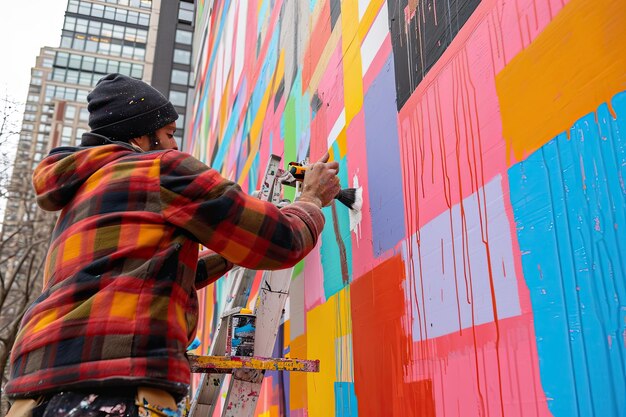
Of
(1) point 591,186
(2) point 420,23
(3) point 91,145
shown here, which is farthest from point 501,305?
(3) point 91,145

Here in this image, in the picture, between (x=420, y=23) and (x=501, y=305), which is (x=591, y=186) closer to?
(x=501, y=305)

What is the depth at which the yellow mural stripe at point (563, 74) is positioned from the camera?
95 cm

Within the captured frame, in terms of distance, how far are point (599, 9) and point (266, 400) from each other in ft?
8.57

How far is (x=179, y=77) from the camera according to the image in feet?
108

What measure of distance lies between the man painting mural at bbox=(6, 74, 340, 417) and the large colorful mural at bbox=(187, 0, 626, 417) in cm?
41

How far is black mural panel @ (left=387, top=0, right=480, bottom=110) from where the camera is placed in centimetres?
149

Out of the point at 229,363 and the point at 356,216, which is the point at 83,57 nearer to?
the point at 356,216

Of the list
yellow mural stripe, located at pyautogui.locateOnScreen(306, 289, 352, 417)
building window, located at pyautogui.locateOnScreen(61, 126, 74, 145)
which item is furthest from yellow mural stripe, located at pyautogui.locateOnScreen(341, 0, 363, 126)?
building window, located at pyautogui.locateOnScreen(61, 126, 74, 145)

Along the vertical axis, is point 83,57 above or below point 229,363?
above

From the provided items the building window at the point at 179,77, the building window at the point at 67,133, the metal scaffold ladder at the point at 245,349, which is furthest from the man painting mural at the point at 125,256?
the building window at the point at 67,133

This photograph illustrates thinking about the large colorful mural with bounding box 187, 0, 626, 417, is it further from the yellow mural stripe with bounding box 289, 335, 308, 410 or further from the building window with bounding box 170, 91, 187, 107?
the building window with bounding box 170, 91, 187, 107

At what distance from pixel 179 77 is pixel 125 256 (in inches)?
1335

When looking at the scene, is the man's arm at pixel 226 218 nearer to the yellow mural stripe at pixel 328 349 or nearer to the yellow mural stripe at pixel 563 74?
the yellow mural stripe at pixel 563 74

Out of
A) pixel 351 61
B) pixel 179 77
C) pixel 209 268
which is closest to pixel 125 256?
pixel 209 268
